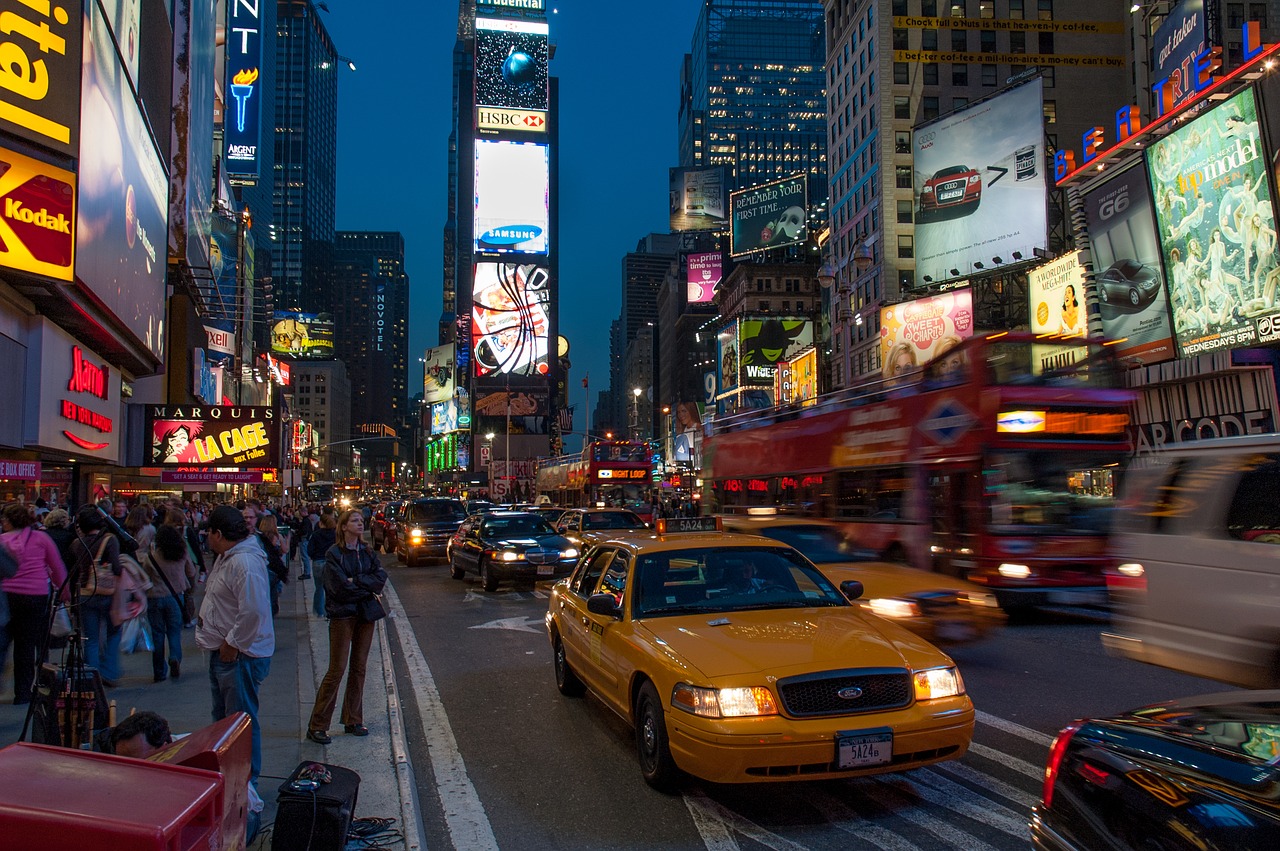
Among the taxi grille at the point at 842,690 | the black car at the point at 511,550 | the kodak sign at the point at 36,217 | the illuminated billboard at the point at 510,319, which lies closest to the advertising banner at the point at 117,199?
the kodak sign at the point at 36,217

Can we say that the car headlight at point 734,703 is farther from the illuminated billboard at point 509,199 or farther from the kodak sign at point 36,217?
the illuminated billboard at point 509,199

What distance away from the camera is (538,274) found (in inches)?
4031

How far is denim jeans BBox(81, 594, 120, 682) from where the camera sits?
324 inches

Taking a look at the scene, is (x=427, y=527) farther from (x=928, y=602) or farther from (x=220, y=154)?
(x=220, y=154)

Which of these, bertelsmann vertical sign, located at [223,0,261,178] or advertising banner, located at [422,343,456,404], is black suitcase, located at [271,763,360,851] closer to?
bertelsmann vertical sign, located at [223,0,261,178]

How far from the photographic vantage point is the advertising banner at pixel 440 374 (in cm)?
16312

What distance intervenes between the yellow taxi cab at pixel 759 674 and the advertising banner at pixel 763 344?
7631 cm

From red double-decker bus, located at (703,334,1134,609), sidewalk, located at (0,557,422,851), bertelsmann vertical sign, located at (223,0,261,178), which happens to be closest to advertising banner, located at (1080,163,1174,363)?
red double-decker bus, located at (703,334,1134,609)

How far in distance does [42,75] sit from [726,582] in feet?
54.3

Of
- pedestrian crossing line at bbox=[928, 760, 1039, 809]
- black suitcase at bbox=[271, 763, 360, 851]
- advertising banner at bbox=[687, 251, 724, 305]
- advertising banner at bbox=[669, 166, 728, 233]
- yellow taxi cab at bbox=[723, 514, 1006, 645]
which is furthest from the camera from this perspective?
advertising banner at bbox=[669, 166, 728, 233]

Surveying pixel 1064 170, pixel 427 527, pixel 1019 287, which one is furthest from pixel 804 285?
pixel 427 527

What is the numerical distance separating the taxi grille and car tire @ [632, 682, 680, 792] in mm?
848

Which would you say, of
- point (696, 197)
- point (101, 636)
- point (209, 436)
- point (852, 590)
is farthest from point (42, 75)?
point (696, 197)

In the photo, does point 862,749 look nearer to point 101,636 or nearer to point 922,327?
point 101,636
